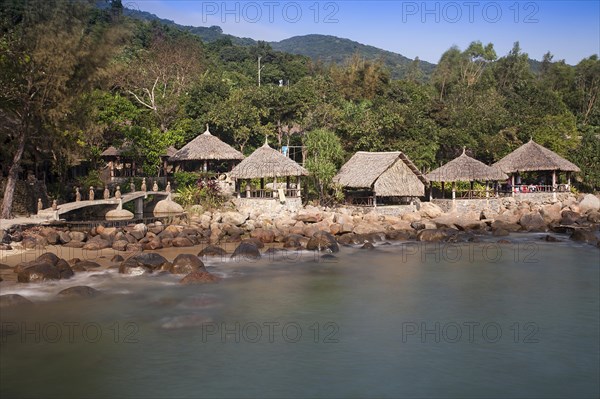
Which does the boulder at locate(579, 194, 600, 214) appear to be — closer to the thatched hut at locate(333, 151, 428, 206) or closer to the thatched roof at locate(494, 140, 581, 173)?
the thatched roof at locate(494, 140, 581, 173)

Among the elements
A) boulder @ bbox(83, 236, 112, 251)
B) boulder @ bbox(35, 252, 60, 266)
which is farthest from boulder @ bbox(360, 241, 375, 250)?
boulder @ bbox(35, 252, 60, 266)

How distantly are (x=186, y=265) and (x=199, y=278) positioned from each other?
4.11 feet

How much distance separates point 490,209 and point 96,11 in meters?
47.5

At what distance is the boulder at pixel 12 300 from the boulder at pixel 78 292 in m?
1.01

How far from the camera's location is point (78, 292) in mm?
17375

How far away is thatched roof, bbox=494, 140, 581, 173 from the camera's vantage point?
36.6m

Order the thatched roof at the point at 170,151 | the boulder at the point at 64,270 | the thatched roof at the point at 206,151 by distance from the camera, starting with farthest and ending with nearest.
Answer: the thatched roof at the point at 170,151 < the thatched roof at the point at 206,151 < the boulder at the point at 64,270

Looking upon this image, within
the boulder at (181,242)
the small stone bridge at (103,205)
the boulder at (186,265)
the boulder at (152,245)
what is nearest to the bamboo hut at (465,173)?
the small stone bridge at (103,205)

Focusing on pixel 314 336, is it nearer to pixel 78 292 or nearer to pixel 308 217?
pixel 78 292

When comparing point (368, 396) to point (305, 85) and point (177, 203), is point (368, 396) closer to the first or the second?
point (177, 203)

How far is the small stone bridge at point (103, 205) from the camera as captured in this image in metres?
26.4

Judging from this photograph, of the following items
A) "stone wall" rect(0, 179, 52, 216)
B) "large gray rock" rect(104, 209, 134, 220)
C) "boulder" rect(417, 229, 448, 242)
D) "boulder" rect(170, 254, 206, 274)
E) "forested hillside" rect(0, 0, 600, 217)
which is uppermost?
"forested hillside" rect(0, 0, 600, 217)

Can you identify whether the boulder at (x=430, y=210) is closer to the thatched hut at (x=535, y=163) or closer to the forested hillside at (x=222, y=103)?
the forested hillside at (x=222, y=103)

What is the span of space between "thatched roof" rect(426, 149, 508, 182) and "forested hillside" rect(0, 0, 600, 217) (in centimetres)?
338
